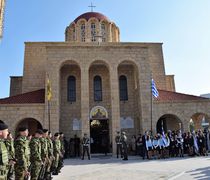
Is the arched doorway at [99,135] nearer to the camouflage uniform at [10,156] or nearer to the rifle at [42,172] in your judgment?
the rifle at [42,172]

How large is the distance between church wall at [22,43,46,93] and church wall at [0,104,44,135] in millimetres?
4608

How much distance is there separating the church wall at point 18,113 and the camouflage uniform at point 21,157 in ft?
42.8

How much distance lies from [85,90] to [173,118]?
8571 millimetres

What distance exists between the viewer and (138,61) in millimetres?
20484

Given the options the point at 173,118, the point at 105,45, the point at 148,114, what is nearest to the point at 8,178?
the point at 148,114

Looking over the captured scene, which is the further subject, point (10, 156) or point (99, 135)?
point (99, 135)

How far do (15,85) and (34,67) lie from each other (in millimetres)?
3107

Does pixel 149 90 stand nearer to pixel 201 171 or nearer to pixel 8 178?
pixel 201 171

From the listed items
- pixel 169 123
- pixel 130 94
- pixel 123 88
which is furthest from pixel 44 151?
pixel 169 123

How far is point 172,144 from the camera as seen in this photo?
16.6 meters

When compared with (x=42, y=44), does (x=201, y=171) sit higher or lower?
lower

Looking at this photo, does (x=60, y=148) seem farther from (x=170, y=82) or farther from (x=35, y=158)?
(x=170, y=82)

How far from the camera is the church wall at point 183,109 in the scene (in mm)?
19625

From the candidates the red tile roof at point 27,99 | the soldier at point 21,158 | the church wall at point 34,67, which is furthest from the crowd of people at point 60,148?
the church wall at point 34,67
